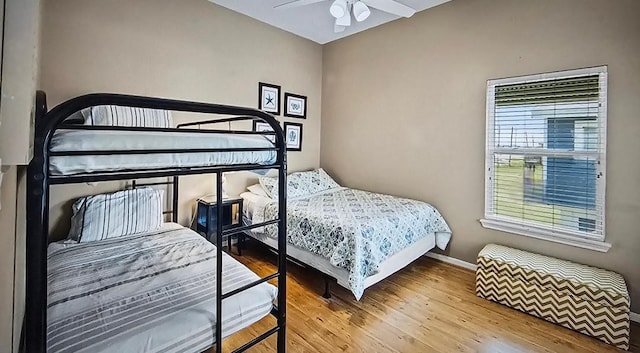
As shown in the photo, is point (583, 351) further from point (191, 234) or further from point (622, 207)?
point (191, 234)

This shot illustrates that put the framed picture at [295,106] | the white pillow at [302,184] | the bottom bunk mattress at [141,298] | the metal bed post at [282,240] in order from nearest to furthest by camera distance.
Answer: the bottom bunk mattress at [141,298], the metal bed post at [282,240], the white pillow at [302,184], the framed picture at [295,106]

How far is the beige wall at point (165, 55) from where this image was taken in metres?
2.29

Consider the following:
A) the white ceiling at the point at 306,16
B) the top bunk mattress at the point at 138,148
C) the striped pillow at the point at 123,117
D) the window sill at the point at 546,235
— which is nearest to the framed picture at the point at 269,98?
the white ceiling at the point at 306,16

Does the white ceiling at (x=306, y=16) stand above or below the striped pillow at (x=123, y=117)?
above

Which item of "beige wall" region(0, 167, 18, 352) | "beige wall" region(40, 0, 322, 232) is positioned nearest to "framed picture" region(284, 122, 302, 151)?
"beige wall" region(40, 0, 322, 232)

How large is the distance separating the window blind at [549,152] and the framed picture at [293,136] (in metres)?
2.32

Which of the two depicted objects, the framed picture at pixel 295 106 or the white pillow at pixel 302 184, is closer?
the white pillow at pixel 302 184

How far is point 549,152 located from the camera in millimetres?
2463

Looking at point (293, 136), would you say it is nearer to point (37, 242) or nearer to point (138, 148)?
point (138, 148)

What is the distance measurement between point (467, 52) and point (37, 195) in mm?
3348

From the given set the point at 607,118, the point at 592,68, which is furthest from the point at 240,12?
the point at 607,118

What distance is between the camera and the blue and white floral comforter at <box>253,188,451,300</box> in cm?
212

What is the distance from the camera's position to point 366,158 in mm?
3812

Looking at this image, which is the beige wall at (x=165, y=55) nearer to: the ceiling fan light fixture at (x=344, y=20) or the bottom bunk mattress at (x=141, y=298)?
the bottom bunk mattress at (x=141, y=298)
